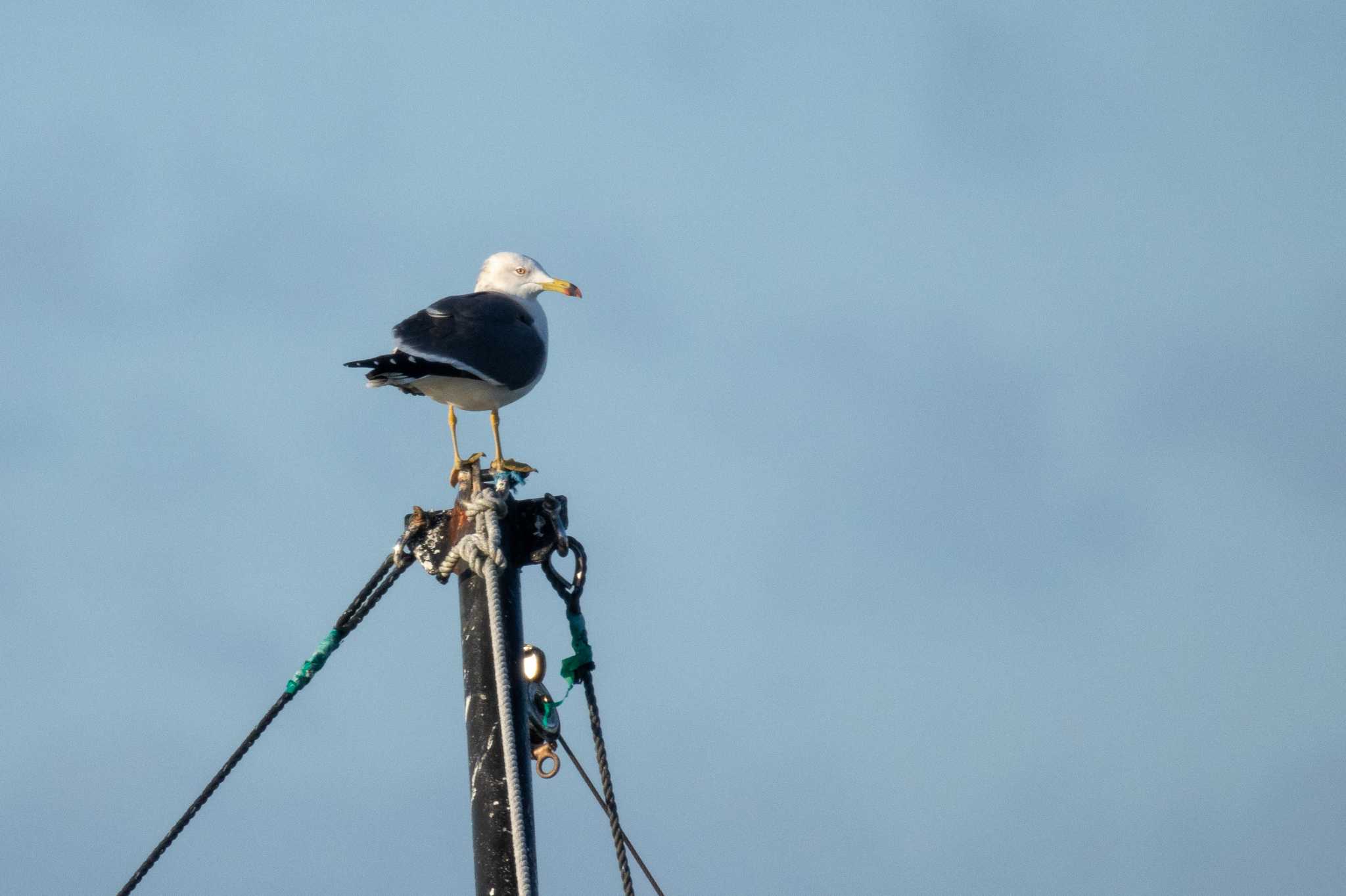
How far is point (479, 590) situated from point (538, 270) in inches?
252

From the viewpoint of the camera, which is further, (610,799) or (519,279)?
(519,279)

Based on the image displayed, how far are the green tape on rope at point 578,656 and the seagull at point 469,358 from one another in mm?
2404

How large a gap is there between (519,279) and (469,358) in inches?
98.7

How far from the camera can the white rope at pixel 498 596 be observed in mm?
5109

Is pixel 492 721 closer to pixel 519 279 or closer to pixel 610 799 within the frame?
pixel 610 799

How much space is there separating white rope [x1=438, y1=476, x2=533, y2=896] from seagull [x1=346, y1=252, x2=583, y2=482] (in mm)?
2664

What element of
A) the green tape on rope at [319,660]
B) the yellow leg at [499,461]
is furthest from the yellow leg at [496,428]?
the green tape on rope at [319,660]

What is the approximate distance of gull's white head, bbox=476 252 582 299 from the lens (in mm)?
11609

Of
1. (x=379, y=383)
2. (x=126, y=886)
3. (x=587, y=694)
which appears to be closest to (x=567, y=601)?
(x=587, y=694)

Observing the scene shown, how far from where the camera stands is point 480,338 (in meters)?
9.43

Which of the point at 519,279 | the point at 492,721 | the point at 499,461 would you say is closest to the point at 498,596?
the point at 492,721

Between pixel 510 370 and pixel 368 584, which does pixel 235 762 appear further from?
pixel 510 370

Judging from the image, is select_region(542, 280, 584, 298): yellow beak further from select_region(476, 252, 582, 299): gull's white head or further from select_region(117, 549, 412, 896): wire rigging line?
select_region(117, 549, 412, 896): wire rigging line

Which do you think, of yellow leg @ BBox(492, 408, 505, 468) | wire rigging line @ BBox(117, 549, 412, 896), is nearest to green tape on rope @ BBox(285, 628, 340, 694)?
wire rigging line @ BBox(117, 549, 412, 896)
